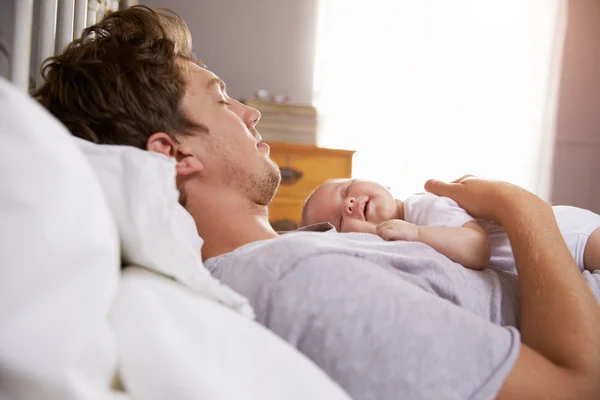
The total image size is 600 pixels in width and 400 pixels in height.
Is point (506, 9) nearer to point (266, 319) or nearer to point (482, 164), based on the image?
point (482, 164)

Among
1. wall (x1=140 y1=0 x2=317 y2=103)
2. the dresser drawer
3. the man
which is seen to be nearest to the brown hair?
the man

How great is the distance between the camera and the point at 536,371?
654 millimetres

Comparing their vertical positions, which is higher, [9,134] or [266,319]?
[9,134]

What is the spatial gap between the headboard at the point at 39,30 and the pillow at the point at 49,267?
740mm

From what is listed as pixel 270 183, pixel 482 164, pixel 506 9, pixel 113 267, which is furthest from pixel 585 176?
pixel 113 267

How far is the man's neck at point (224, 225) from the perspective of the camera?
3.32 ft

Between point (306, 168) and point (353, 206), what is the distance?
1411 mm

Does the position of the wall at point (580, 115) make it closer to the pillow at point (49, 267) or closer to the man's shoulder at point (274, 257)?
the man's shoulder at point (274, 257)

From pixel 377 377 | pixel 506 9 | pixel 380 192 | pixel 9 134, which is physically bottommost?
pixel 377 377

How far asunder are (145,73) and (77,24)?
0.49 metres

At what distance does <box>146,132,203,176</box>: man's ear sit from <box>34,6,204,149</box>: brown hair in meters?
0.02

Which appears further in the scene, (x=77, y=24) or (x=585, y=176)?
(x=585, y=176)

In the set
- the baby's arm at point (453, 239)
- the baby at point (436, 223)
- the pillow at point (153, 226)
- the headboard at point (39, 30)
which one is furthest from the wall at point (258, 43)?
the pillow at point (153, 226)

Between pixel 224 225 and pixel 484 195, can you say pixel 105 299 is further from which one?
pixel 484 195
